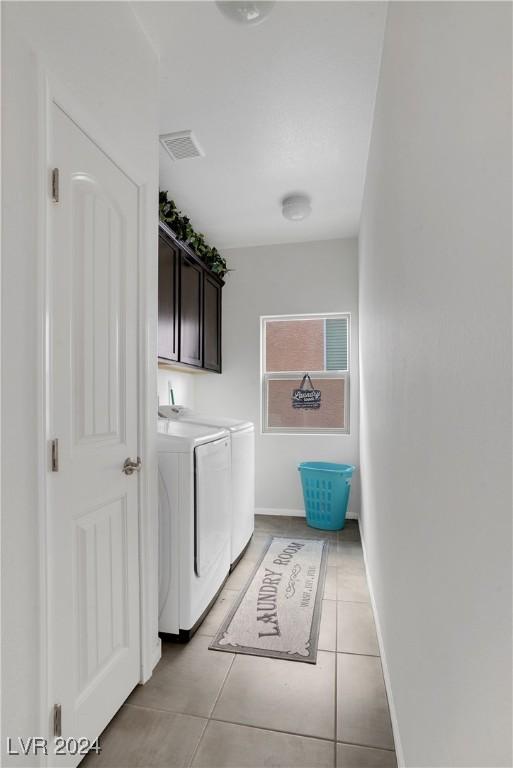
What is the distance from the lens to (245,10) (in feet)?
4.84

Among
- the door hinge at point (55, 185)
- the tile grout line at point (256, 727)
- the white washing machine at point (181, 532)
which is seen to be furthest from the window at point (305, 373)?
the door hinge at point (55, 185)

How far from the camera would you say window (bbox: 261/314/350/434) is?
154 inches

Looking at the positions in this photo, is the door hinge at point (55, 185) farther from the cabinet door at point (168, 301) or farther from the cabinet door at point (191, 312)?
the cabinet door at point (191, 312)

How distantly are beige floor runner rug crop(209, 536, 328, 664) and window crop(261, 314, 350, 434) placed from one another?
128cm

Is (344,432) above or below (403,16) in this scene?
below

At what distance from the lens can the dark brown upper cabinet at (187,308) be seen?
2.64 metres

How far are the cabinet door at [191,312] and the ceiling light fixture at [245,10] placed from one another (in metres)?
1.54

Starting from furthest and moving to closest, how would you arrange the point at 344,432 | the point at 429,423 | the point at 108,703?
the point at 344,432
the point at 108,703
the point at 429,423

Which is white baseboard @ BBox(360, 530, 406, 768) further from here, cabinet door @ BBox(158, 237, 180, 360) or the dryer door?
cabinet door @ BBox(158, 237, 180, 360)

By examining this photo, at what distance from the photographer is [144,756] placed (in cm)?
130

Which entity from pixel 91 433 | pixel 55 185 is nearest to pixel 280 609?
pixel 91 433

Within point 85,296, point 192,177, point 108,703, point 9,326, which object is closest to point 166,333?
point 192,177

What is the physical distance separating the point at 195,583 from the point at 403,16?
7.71ft

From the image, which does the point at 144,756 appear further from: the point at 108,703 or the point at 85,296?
the point at 85,296
